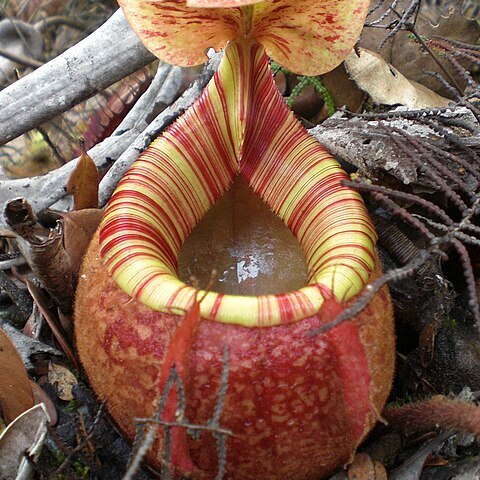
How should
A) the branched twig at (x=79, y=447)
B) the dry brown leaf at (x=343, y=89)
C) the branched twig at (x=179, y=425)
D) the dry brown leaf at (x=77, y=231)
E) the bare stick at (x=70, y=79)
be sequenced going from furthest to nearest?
the dry brown leaf at (x=343, y=89) < the bare stick at (x=70, y=79) < the dry brown leaf at (x=77, y=231) < the branched twig at (x=79, y=447) < the branched twig at (x=179, y=425)

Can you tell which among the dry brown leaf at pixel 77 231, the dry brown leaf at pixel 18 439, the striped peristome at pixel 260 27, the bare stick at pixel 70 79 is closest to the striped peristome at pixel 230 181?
the striped peristome at pixel 260 27

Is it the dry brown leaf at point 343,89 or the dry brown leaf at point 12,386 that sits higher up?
the dry brown leaf at point 343,89

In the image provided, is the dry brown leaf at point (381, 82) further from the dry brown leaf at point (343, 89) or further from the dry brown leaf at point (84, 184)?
the dry brown leaf at point (84, 184)

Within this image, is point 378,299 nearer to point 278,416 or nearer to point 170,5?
point 278,416

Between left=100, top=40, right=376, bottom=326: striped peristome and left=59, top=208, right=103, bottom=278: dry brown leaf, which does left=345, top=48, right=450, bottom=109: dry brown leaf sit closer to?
left=100, top=40, right=376, bottom=326: striped peristome

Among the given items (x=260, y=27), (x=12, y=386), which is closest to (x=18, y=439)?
(x=12, y=386)

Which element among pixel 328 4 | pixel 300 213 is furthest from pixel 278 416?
pixel 328 4

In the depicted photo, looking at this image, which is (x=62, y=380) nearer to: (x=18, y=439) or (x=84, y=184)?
(x=18, y=439)
